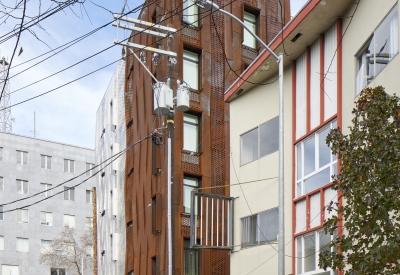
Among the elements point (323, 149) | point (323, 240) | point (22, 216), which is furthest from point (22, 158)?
point (323, 240)

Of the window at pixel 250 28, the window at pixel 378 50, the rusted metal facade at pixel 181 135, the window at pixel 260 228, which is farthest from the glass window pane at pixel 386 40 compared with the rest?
the window at pixel 250 28

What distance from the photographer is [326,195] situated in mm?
18344

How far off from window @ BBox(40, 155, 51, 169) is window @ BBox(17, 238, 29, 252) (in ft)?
25.2

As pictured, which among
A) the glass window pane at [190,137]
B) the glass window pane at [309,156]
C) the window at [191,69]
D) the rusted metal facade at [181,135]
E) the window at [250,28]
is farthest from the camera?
the window at [250,28]

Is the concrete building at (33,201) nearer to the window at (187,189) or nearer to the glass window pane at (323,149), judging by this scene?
the window at (187,189)

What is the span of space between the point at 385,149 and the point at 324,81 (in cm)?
865

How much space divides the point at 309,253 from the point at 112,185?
2823 cm

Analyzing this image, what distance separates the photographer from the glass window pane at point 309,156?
770 inches

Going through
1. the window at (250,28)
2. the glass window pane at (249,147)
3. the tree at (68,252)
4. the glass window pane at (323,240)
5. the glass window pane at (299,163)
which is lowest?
the tree at (68,252)

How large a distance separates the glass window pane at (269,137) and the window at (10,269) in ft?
159

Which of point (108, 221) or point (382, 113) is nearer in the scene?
point (382, 113)

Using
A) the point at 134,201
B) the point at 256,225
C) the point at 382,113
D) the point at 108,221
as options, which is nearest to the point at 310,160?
the point at 256,225

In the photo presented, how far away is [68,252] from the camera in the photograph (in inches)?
2467

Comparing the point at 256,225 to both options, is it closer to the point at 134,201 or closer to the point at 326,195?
→ the point at 326,195
